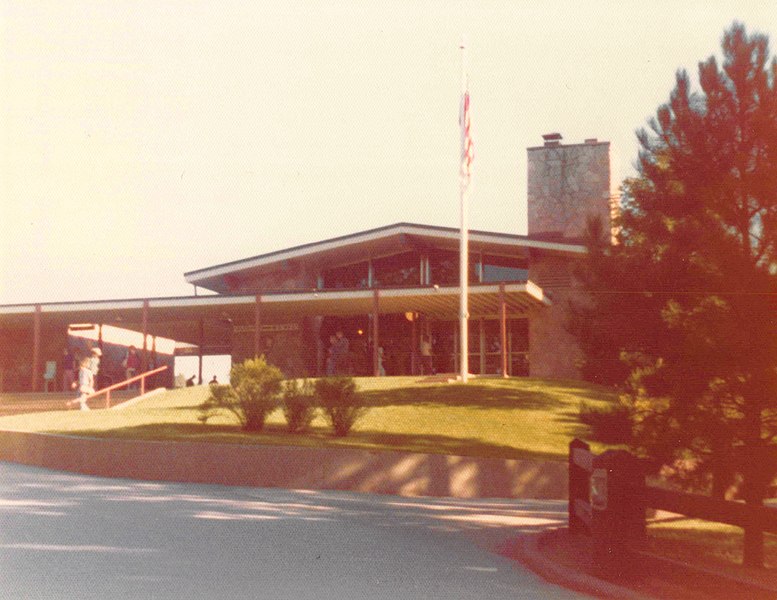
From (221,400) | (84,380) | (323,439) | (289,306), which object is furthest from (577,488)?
(289,306)

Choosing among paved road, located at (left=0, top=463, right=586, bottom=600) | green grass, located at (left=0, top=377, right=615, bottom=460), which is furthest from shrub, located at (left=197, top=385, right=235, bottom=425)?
paved road, located at (left=0, top=463, right=586, bottom=600)

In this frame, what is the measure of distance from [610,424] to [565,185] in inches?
1045

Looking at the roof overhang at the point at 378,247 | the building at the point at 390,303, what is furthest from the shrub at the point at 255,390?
the roof overhang at the point at 378,247

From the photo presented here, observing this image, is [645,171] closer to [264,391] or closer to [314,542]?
[314,542]

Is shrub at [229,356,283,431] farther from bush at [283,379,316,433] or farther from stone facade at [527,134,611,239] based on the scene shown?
stone facade at [527,134,611,239]

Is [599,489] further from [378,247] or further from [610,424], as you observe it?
[378,247]

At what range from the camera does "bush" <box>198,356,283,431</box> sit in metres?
17.1

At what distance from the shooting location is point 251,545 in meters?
8.24

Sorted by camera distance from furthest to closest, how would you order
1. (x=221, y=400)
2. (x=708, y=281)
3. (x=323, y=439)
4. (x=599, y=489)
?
(x=221, y=400) → (x=323, y=439) → (x=708, y=281) → (x=599, y=489)

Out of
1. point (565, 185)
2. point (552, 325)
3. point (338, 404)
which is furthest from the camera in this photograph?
point (565, 185)

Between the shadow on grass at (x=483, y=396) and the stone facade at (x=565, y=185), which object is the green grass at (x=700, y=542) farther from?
the stone facade at (x=565, y=185)

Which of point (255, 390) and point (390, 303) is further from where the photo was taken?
point (390, 303)

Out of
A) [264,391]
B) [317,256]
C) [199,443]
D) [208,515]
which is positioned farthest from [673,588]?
[317,256]

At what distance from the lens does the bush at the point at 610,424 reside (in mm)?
11805
